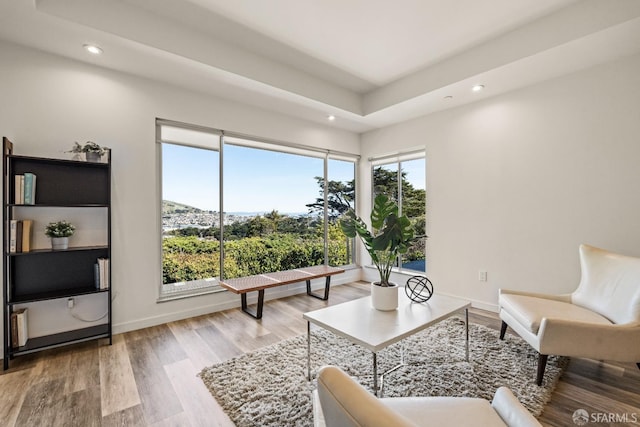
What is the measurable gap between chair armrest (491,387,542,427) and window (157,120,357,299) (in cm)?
317

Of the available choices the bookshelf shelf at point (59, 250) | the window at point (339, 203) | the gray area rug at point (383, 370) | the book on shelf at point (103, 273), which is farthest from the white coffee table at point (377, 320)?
the window at point (339, 203)

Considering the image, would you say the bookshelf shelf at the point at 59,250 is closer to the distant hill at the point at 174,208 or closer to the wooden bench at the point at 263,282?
the distant hill at the point at 174,208

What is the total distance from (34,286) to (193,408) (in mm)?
1962

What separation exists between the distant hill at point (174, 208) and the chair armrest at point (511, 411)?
130 inches

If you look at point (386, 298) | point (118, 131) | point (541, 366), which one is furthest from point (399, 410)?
point (118, 131)

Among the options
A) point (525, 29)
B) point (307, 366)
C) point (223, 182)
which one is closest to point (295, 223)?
point (223, 182)

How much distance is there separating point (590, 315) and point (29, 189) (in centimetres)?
452

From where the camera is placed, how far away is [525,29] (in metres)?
2.64

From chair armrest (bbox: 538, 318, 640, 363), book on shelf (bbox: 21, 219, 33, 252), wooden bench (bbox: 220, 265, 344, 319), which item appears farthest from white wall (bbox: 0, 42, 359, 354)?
chair armrest (bbox: 538, 318, 640, 363)

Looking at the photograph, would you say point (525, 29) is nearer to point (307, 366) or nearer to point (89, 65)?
point (307, 366)

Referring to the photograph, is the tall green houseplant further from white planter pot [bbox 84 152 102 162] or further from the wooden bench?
white planter pot [bbox 84 152 102 162]

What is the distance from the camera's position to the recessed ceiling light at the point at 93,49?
97.3 inches

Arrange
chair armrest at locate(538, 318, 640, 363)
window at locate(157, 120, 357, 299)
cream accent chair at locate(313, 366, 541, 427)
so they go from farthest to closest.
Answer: window at locate(157, 120, 357, 299) < chair armrest at locate(538, 318, 640, 363) < cream accent chair at locate(313, 366, 541, 427)

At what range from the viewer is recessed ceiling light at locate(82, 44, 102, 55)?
2.47 meters
